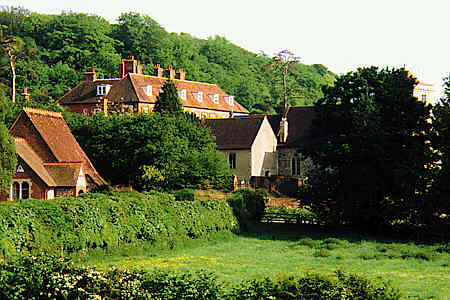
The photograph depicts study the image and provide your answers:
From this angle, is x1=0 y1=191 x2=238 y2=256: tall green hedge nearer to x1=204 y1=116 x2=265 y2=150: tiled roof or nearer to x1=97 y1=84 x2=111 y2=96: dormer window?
x1=204 y1=116 x2=265 y2=150: tiled roof

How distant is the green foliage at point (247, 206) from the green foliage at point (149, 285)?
24.9 meters

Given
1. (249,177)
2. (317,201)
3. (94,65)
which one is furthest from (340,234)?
(94,65)

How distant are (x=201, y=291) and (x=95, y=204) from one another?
14887mm

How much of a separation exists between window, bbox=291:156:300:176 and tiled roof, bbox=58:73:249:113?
2369cm

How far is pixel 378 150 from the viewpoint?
40.6m

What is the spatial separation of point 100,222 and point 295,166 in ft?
154

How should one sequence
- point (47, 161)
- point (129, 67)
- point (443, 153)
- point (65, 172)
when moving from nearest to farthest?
1. point (443, 153)
2. point (65, 172)
3. point (47, 161)
4. point (129, 67)

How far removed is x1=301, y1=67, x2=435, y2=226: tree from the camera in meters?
39.3

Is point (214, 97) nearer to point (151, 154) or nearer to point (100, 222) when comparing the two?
point (151, 154)

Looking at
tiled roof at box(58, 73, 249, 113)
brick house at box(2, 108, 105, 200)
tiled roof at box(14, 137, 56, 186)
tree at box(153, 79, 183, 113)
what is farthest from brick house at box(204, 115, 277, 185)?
tiled roof at box(14, 137, 56, 186)

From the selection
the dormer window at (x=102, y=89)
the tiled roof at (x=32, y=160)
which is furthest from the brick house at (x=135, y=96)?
the tiled roof at (x=32, y=160)

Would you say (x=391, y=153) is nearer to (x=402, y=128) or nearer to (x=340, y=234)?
(x=402, y=128)

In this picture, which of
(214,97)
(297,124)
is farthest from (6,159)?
(214,97)

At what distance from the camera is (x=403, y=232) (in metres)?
41.2
